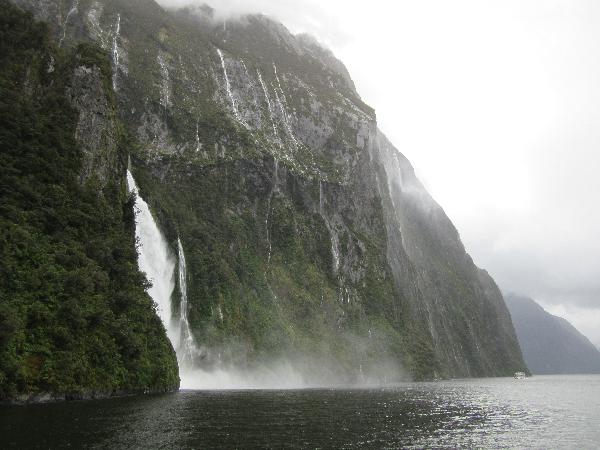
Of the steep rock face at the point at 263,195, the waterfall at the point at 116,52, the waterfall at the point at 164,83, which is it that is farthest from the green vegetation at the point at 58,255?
the waterfall at the point at 164,83

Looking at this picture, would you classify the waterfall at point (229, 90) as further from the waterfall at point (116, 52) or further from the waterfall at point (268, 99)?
the waterfall at point (116, 52)

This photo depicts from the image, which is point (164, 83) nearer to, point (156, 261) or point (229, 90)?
point (229, 90)

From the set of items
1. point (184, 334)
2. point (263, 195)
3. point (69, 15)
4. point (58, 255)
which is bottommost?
point (184, 334)

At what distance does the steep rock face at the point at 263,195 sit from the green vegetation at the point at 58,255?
22.3 meters

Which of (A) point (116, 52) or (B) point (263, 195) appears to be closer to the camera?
(A) point (116, 52)

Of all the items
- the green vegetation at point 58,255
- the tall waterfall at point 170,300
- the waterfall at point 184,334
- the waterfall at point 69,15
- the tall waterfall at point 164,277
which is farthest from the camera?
the waterfall at point 69,15

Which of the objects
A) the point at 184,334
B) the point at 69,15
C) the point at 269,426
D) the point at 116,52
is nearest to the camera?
the point at 269,426

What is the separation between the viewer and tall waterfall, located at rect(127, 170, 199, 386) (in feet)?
221

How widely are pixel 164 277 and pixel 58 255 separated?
27561 mm

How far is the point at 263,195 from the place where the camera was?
110m

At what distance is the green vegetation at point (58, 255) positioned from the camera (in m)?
37.8

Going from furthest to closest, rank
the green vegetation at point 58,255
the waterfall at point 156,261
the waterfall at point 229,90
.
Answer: the waterfall at point 229,90
the waterfall at point 156,261
the green vegetation at point 58,255

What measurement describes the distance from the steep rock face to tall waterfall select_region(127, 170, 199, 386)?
3.35 meters

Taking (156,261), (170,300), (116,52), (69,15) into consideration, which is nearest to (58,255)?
(156,261)
